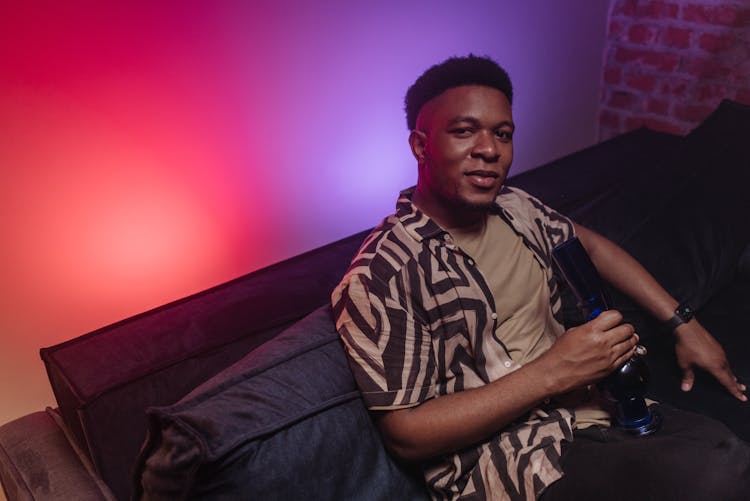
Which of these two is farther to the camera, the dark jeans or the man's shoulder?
the man's shoulder

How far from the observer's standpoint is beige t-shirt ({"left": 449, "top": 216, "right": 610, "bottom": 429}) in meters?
1.38

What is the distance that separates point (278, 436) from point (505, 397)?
1.38 ft

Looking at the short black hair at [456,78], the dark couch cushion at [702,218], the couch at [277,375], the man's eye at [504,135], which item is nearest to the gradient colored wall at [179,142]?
the couch at [277,375]

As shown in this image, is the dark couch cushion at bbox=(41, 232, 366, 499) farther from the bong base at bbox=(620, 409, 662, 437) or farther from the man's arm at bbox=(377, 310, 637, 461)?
the bong base at bbox=(620, 409, 662, 437)

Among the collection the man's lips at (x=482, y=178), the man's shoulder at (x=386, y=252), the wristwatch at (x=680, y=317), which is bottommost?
the wristwatch at (x=680, y=317)

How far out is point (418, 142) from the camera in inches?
56.2

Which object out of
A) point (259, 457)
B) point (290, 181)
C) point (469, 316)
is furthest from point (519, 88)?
point (259, 457)

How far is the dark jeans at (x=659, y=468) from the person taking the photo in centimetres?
111

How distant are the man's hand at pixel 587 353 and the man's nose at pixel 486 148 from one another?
39 cm

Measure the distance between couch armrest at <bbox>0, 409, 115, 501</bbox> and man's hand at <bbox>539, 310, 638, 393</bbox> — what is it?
869mm

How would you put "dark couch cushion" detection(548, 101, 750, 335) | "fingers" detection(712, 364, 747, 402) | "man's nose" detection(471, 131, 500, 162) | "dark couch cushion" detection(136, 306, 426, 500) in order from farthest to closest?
"dark couch cushion" detection(548, 101, 750, 335) < "fingers" detection(712, 364, 747, 402) < "man's nose" detection(471, 131, 500, 162) < "dark couch cushion" detection(136, 306, 426, 500)

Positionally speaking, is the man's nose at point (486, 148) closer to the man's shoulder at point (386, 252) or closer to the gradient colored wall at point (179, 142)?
the man's shoulder at point (386, 252)

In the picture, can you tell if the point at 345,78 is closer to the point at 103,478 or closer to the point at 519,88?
the point at 519,88

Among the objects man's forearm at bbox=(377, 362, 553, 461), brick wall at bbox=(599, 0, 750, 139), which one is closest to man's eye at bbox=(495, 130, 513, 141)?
man's forearm at bbox=(377, 362, 553, 461)
